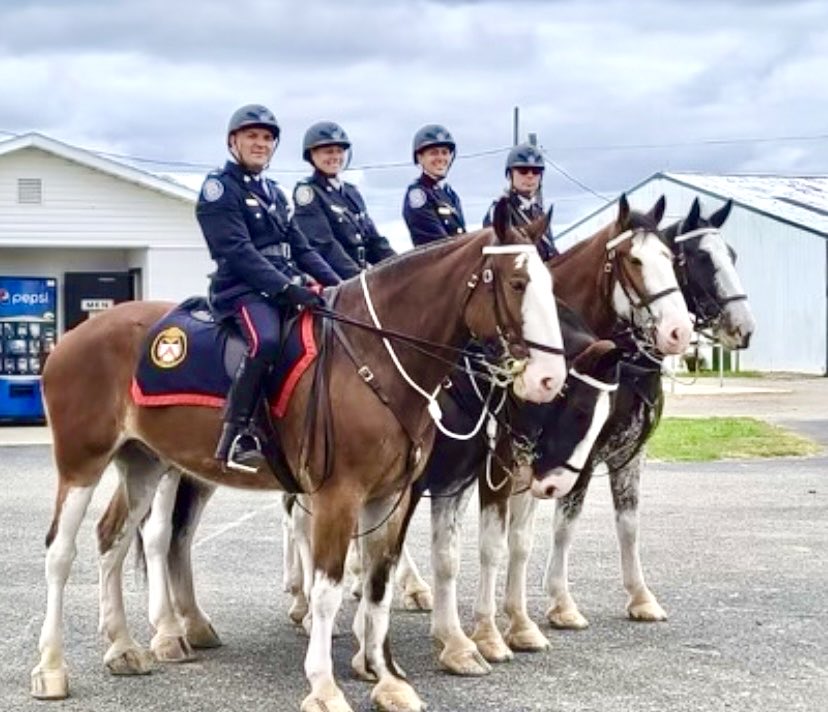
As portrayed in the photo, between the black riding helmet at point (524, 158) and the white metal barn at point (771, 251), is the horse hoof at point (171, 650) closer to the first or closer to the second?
the black riding helmet at point (524, 158)

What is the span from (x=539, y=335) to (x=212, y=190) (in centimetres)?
213

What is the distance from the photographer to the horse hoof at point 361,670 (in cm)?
727

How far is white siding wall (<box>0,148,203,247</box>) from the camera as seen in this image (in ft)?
85.6

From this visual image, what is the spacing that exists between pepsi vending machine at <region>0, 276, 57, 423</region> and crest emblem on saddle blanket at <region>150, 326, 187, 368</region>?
17845 mm

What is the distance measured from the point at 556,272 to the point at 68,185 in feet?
65.9

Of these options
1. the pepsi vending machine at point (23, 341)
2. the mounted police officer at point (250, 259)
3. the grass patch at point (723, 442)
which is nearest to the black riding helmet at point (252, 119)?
the mounted police officer at point (250, 259)

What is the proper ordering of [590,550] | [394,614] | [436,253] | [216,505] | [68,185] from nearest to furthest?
[436,253]
[394,614]
[590,550]
[216,505]
[68,185]

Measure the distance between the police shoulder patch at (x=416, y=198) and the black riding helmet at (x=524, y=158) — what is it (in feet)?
2.14

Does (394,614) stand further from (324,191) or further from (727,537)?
(727,537)

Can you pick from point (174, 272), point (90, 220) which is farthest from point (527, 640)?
point (90, 220)

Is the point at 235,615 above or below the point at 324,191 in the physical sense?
below

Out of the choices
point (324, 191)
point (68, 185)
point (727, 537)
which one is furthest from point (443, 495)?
point (68, 185)

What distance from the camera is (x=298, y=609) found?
8.76 metres

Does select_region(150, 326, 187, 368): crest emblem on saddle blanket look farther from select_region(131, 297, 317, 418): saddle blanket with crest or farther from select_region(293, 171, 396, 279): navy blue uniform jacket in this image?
select_region(293, 171, 396, 279): navy blue uniform jacket
